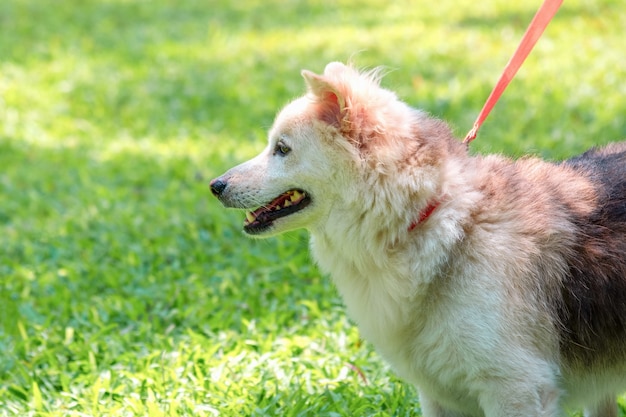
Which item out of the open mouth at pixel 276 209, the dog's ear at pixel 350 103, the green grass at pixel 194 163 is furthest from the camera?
the green grass at pixel 194 163

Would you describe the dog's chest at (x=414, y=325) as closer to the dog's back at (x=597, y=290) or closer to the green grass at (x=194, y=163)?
the dog's back at (x=597, y=290)

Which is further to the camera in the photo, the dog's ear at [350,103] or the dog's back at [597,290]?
the dog's ear at [350,103]

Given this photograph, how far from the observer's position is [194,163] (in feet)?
27.2

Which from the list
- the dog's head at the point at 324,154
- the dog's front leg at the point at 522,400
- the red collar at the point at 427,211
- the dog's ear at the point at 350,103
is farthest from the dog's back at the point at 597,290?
the dog's ear at the point at 350,103

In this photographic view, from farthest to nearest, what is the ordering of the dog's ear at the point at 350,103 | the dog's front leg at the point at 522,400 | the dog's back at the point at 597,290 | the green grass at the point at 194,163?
the green grass at the point at 194,163
the dog's ear at the point at 350,103
the dog's back at the point at 597,290
the dog's front leg at the point at 522,400

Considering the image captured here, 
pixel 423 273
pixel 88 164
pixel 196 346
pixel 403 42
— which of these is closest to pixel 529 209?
pixel 423 273

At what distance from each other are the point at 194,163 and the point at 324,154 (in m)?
4.97

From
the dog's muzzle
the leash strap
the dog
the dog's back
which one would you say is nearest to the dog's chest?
the dog

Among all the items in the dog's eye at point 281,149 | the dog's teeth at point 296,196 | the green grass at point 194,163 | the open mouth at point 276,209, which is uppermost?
the dog's eye at point 281,149

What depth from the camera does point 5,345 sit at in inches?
198

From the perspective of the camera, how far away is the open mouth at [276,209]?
11.8 ft

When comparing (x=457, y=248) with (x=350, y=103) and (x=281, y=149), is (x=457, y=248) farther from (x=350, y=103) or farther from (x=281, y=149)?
(x=281, y=149)

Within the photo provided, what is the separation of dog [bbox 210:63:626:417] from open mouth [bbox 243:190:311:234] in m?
0.01

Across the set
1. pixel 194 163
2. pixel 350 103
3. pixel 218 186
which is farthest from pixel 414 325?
pixel 194 163
